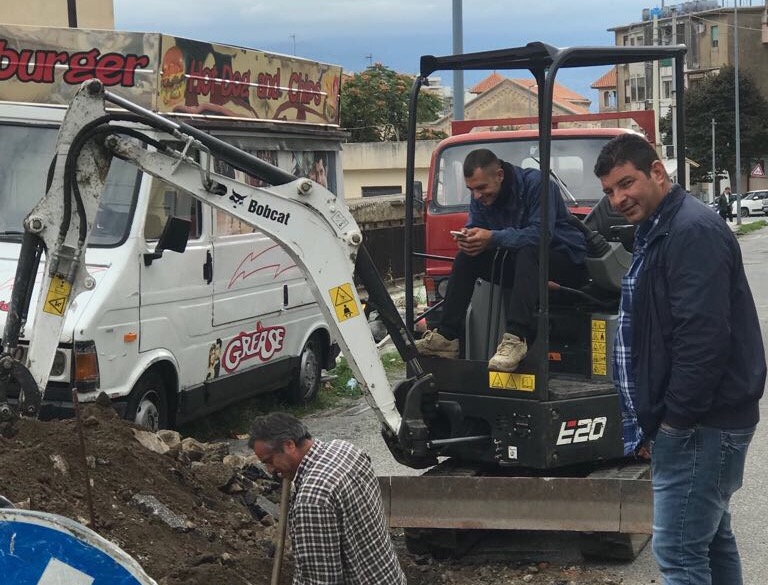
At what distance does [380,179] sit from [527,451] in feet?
90.1

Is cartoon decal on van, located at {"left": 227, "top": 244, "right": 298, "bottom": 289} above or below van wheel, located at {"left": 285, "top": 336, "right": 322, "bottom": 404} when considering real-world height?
above

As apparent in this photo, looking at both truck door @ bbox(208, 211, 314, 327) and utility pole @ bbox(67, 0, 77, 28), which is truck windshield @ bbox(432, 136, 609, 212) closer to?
truck door @ bbox(208, 211, 314, 327)

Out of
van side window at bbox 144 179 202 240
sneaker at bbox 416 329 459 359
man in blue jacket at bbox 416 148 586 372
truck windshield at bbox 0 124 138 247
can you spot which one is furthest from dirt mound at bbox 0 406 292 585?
truck windshield at bbox 0 124 138 247

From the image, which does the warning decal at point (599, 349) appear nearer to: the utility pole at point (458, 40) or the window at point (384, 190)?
the utility pole at point (458, 40)

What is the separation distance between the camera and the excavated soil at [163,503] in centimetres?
580

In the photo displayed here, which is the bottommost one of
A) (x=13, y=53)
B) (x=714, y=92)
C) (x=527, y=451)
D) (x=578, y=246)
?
(x=527, y=451)

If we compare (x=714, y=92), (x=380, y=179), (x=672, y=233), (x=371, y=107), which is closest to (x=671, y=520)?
(x=672, y=233)

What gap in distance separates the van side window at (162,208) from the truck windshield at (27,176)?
0.16 m

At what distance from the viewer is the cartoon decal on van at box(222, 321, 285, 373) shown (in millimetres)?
9758

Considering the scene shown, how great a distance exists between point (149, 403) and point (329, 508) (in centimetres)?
452

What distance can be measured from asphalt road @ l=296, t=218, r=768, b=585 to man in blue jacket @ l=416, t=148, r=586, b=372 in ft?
4.55

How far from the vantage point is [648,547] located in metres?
7.21

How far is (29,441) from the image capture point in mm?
6363

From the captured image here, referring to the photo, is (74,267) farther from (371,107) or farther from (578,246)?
(371,107)
